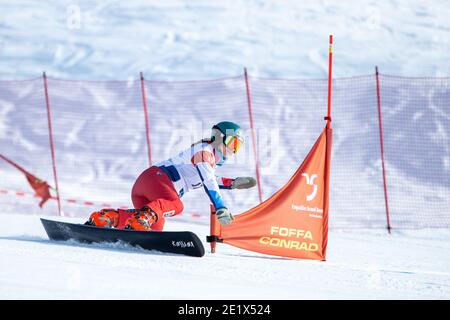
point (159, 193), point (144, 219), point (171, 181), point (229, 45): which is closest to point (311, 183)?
point (171, 181)

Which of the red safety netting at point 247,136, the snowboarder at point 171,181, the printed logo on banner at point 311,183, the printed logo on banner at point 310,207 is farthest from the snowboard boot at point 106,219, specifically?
the red safety netting at point 247,136

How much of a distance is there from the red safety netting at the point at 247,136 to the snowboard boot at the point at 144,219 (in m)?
6.53

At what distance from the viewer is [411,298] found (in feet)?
15.8

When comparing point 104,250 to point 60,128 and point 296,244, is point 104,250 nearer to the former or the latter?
point 296,244

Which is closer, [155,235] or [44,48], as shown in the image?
[155,235]

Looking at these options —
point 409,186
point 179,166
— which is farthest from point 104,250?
point 409,186

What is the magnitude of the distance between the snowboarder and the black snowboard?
0.10 m

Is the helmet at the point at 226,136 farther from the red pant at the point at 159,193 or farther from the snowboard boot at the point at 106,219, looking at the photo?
the snowboard boot at the point at 106,219

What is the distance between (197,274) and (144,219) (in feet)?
4.22

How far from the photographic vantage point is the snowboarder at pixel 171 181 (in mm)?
6465

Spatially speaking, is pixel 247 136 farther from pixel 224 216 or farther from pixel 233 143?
pixel 224 216

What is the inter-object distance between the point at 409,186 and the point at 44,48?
14620mm

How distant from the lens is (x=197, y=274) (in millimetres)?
5289
